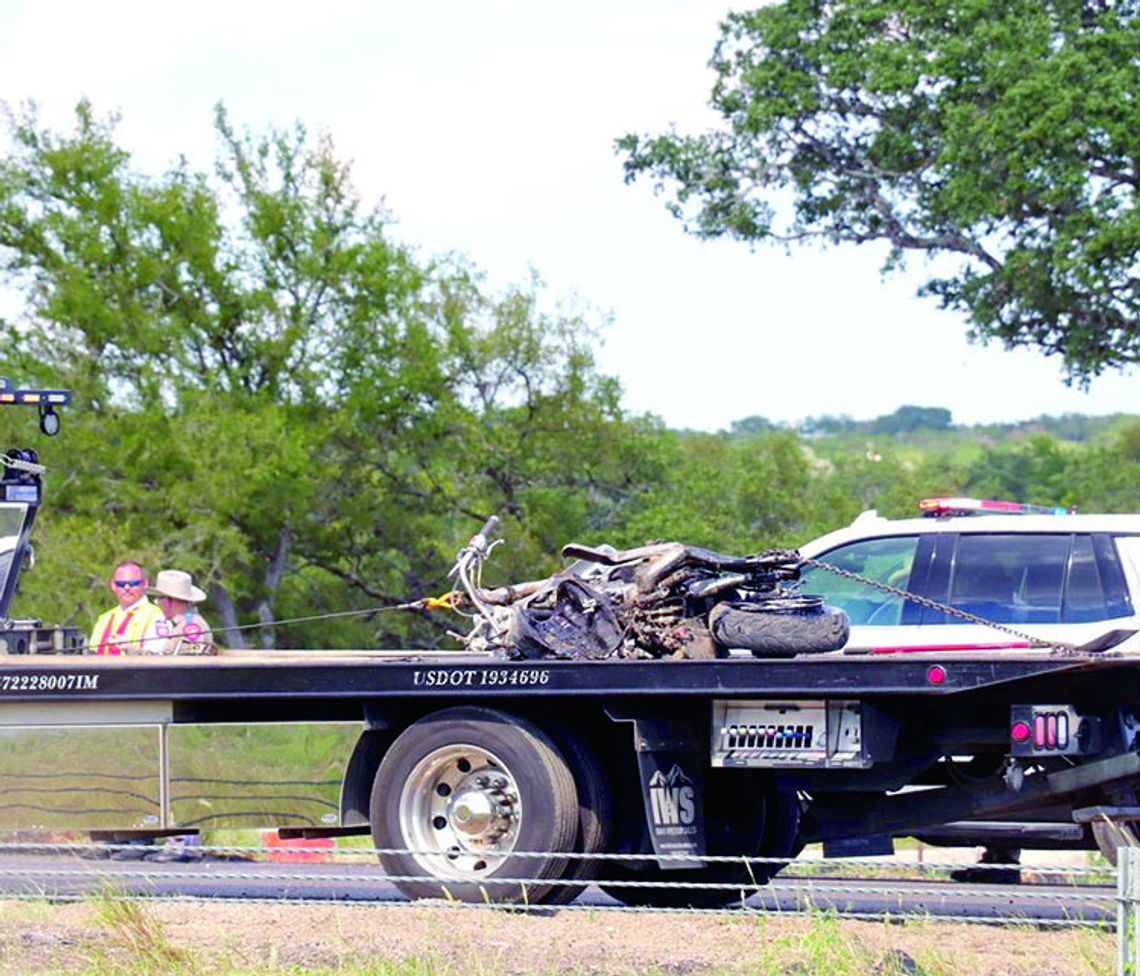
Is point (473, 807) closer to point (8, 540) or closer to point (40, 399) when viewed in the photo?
point (8, 540)

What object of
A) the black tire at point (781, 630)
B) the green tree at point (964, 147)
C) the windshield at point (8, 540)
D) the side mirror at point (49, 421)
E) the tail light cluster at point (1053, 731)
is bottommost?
the tail light cluster at point (1053, 731)

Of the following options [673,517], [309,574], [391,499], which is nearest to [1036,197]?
[673,517]

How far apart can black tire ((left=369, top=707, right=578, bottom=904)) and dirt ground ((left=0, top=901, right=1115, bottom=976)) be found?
0.36 m

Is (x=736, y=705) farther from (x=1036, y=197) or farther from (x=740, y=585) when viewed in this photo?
(x=1036, y=197)

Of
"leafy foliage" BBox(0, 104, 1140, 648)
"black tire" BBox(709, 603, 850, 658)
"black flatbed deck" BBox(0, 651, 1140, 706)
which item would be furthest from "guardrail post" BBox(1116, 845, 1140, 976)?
"leafy foliage" BBox(0, 104, 1140, 648)

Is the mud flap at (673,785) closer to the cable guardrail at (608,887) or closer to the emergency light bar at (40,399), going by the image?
the cable guardrail at (608,887)

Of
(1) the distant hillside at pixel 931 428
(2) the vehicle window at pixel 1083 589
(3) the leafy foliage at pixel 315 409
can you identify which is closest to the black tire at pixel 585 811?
(2) the vehicle window at pixel 1083 589

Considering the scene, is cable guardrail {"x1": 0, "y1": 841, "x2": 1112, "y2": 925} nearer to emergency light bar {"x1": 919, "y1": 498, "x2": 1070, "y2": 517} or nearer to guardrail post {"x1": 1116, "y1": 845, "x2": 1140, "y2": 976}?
guardrail post {"x1": 1116, "y1": 845, "x2": 1140, "y2": 976}

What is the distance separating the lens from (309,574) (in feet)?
122

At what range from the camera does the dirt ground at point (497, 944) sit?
Result: 7.31 metres

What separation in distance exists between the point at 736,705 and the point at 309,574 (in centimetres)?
2911

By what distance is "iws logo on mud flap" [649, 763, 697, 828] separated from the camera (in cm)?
868

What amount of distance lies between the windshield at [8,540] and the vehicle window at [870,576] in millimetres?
4503

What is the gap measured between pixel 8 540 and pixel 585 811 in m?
3.96
